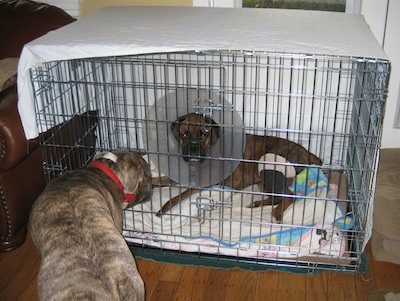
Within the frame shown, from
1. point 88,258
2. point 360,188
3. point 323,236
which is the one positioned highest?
point 88,258

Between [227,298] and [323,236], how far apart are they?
0.56m

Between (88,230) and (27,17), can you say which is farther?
(27,17)

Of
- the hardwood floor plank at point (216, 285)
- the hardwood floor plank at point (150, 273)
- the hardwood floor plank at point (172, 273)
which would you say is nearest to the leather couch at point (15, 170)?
the hardwood floor plank at point (150, 273)

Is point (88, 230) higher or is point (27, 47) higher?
point (27, 47)

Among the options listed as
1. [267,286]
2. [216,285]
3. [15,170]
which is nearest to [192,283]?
[216,285]

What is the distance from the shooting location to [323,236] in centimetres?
247

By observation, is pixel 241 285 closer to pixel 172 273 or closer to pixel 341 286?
pixel 172 273

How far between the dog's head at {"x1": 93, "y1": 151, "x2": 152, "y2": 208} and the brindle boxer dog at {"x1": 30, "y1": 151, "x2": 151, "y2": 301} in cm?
2

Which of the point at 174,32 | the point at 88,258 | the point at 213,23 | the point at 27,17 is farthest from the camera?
the point at 27,17

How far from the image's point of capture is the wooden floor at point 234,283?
2324mm

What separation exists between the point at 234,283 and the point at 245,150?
2.59 feet

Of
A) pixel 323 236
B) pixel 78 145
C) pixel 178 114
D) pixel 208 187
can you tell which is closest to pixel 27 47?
pixel 78 145

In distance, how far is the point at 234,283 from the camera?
239 cm

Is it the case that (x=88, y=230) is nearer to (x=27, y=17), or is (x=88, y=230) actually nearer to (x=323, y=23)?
(x=323, y=23)
